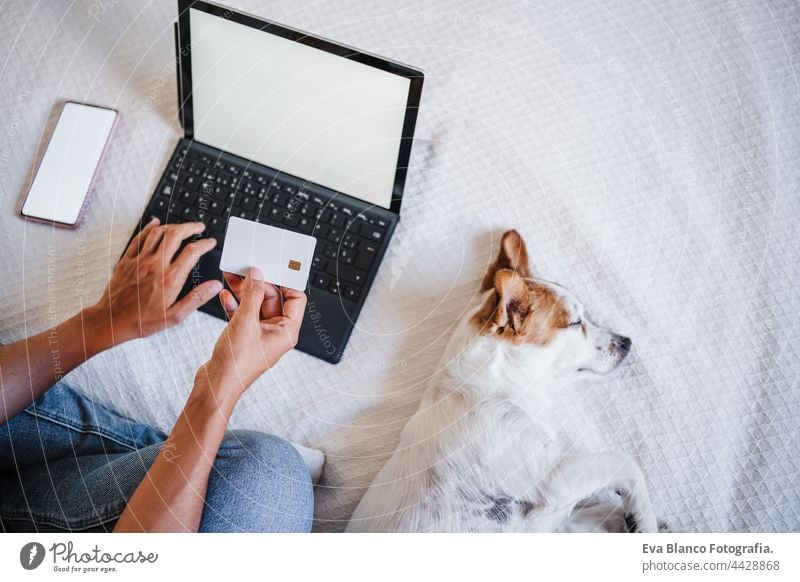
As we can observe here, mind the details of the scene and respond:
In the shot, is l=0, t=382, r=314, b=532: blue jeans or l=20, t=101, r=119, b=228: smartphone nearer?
l=0, t=382, r=314, b=532: blue jeans

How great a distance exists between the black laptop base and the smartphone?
0.30 feet

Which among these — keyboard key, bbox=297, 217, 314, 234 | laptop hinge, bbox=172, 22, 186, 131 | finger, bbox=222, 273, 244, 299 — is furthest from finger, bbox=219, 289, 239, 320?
laptop hinge, bbox=172, 22, 186, 131

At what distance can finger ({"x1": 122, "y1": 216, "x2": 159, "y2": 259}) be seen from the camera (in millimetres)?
676

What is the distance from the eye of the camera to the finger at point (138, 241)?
68 cm

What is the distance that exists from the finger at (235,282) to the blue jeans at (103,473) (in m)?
0.16

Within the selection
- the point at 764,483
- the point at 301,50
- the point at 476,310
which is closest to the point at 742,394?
the point at 764,483

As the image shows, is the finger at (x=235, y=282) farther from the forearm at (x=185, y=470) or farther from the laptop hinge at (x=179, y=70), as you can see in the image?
the laptop hinge at (x=179, y=70)

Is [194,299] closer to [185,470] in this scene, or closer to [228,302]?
[228,302]

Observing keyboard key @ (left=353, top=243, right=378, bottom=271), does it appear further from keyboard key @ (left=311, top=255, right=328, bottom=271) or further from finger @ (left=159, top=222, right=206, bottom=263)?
finger @ (left=159, top=222, right=206, bottom=263)

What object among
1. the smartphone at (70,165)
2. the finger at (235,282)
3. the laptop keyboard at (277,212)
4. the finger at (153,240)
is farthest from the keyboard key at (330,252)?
the smartphone at (70,165)

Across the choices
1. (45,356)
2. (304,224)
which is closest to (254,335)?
(304,224)

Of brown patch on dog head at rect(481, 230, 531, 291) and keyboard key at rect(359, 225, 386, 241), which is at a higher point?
keyboard key at rect(359, 225, 386, 241)

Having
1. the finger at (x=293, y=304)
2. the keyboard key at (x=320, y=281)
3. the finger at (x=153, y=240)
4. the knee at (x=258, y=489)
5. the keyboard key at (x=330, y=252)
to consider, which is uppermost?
the finger at (x=153, y=240)

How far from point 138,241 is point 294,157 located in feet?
0.72
